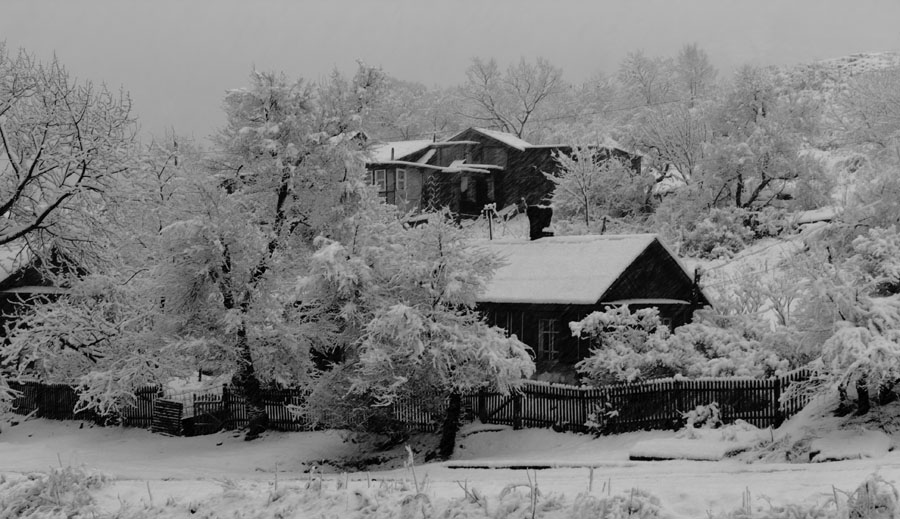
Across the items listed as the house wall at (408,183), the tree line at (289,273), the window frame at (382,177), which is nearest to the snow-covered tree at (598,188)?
the house wall at (408,183)

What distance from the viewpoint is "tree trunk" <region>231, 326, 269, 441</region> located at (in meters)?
23.7

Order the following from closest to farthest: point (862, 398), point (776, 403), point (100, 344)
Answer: point (862, 398) → point (776, 403) → point (100, 344)

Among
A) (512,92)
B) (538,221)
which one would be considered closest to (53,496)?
(538,221)

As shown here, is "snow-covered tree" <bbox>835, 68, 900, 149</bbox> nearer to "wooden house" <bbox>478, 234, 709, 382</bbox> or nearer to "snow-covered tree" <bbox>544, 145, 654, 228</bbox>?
"snow-covered tree" <bbox>544, 145, 654, 228</bbox>

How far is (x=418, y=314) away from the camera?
19.2 metres

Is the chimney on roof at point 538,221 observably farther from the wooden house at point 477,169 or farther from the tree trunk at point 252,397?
the wooden house at point 477,169

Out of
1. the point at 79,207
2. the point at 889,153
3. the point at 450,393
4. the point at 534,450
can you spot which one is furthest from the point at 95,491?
the point at 889,153

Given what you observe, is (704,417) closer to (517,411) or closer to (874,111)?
(517,411)

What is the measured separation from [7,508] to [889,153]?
34396 mm

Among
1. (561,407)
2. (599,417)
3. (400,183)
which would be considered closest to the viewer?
(599,417)

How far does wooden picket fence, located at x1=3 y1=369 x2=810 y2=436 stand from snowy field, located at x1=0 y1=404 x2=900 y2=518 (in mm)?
509

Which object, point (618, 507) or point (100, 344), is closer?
point (618, 507)

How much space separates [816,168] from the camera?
46500mm

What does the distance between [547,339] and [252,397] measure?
387 inches
